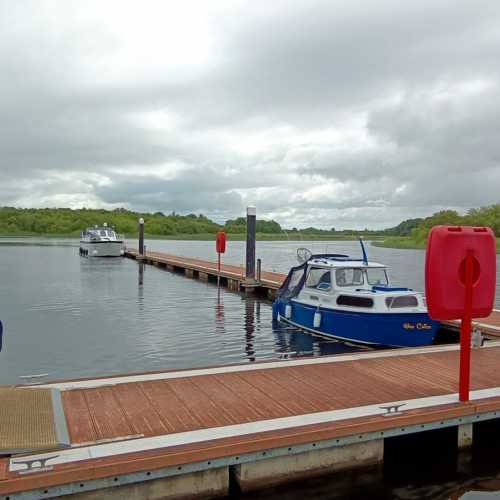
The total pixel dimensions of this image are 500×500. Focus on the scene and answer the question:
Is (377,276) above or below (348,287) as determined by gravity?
above

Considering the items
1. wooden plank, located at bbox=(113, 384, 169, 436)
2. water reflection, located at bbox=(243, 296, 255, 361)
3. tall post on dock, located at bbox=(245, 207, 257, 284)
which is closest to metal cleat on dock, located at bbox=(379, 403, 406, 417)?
wooden plank, located at bbox=(113, 384, 169, 436)

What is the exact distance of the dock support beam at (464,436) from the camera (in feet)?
25.3

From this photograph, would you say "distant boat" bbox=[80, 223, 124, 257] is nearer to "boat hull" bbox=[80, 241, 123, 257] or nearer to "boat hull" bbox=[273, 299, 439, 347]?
"boat hull" bbox=[80, 241, 123, 257]

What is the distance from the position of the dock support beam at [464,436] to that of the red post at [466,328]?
501mm

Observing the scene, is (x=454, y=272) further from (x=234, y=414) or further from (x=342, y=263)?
(x=342, y=263)

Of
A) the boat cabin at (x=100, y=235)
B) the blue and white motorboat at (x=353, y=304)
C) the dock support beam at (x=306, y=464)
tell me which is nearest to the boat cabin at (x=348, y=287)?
the blue and white motorboat at (x=353, y=304)

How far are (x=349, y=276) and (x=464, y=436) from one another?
7798 millimetres

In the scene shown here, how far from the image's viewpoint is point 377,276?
15453 mm

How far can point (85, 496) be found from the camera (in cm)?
552

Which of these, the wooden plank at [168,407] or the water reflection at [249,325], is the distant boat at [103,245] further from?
the wooden plank at [168,407]

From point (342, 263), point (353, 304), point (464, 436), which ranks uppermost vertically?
point (342, 263)

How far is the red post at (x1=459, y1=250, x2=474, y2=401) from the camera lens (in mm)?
7207

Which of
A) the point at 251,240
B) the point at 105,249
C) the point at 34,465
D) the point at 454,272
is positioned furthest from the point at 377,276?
the point at 105,249

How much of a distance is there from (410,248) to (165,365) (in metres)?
98.3
